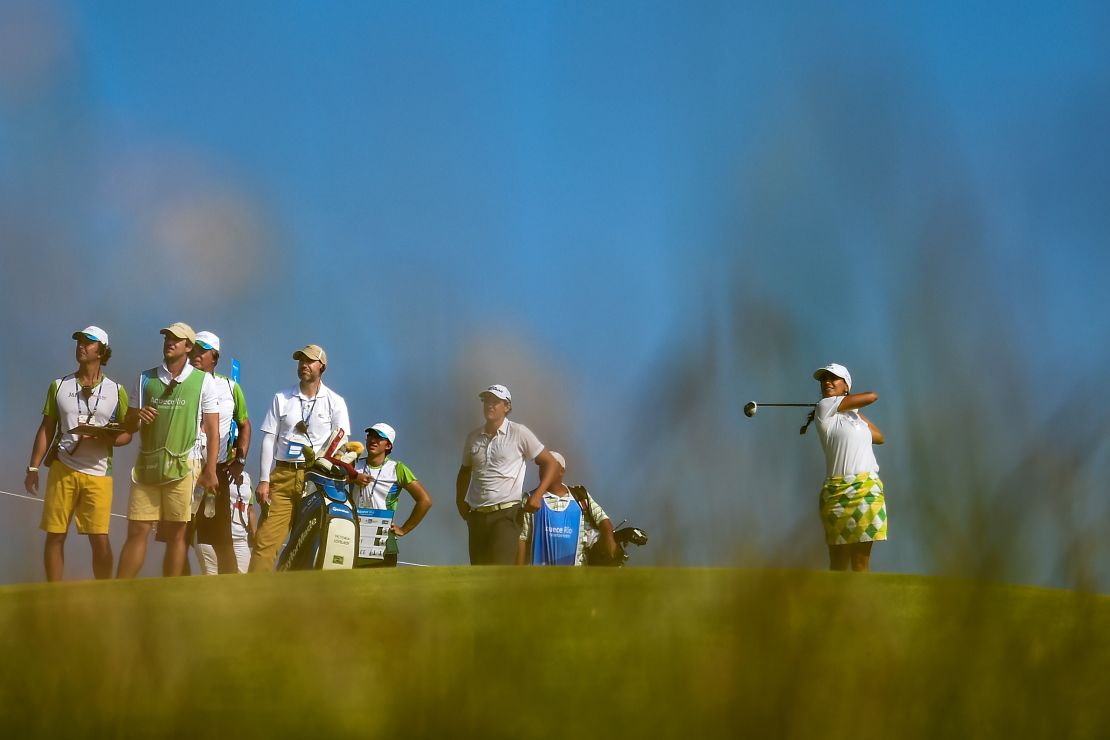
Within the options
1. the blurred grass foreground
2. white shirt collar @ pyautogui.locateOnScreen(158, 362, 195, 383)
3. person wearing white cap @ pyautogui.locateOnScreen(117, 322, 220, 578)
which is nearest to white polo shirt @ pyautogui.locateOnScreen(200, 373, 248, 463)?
person wearing white cap @ pyautogui.locateOnScreen(117, 322, 220, 578)

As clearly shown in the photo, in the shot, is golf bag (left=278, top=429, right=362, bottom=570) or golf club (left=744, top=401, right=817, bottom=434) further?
golf bag (left=278, top=429, right=362, bottom=570)

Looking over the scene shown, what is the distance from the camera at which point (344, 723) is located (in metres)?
0.63

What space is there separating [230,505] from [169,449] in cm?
311

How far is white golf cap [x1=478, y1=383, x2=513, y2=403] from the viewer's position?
1.88ft

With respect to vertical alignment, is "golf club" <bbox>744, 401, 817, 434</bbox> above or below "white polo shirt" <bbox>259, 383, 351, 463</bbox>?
below

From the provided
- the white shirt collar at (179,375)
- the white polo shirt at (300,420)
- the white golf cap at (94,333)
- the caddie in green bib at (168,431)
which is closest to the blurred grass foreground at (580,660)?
the white golf cap at (94,333)

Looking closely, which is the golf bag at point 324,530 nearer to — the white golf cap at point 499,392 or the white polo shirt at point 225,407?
the white polo shirt at point 225,407

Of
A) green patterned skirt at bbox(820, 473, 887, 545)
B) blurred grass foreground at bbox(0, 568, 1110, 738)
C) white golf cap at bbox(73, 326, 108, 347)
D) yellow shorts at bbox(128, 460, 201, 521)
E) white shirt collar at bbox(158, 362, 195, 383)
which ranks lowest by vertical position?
blurred grass foreground at bbox(0, 568, 1110, 738)

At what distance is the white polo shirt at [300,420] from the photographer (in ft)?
14.2

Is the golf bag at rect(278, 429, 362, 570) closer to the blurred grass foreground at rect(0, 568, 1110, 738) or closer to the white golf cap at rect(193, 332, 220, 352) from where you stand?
the white golf cap at rect(193, 332, 220, 352)

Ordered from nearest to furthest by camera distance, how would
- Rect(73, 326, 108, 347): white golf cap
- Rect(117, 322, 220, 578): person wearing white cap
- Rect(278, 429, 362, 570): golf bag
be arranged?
Rect(73, 326, 108, 347): white golf cap < Rect(117, 322, 220, 578): person wearing white cap < Rect(278, 429, 362, 570): golf bag

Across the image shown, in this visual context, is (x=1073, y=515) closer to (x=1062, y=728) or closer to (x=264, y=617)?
(x=1062, y=728)

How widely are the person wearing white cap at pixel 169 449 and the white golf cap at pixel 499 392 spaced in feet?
0.67

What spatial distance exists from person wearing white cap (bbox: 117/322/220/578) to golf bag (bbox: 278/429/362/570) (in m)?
0.35
